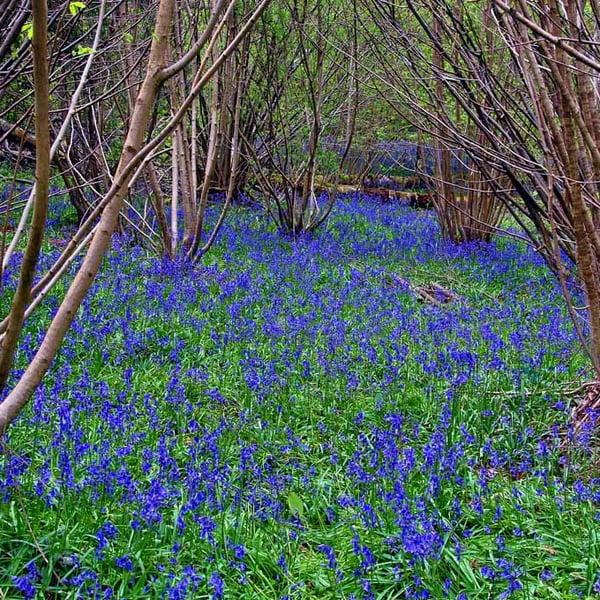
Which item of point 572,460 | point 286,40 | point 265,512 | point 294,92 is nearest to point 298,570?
point 265,512

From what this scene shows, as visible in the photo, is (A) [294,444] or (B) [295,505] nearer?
(B) [295,505]

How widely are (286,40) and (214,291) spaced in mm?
4274

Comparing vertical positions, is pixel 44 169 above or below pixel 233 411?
above

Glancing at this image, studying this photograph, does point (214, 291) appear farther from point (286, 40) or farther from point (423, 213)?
point (423, 213)

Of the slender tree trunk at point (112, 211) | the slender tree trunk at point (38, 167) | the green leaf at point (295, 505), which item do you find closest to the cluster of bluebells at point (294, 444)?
the green leaf at point (295, 505)

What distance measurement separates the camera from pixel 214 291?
22.3 feet

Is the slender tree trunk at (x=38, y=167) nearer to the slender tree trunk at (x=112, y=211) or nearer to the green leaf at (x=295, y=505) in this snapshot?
the slender tree trunk at (x=112, y=211)

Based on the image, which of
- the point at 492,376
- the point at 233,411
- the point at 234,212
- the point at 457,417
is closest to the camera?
the point at 457,417

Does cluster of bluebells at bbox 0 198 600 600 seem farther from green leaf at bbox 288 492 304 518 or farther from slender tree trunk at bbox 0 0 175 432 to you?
slender tree trunk at bbox 0 0 175 432

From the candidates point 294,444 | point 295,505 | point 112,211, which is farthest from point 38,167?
point 294,444

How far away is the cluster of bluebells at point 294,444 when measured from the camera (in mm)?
2645

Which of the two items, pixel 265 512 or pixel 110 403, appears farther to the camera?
pixel 110 403

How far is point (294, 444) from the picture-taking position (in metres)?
3.69

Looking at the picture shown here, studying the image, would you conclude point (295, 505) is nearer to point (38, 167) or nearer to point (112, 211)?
point (112, 211)
